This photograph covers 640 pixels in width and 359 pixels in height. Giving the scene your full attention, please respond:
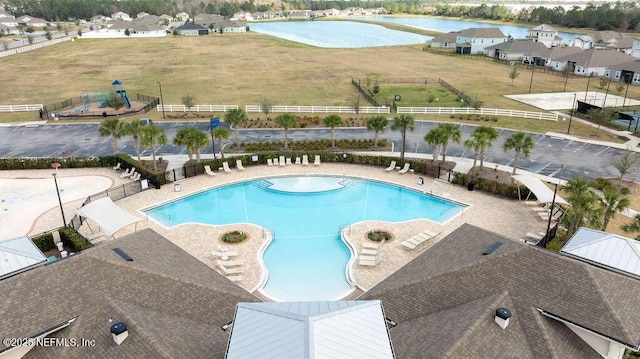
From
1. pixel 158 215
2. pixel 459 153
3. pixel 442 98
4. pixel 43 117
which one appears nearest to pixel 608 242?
pixel 459 153

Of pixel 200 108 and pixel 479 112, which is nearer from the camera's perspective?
pixel 479 112

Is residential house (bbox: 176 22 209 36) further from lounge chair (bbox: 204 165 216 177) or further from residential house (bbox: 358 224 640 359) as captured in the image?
residential house (bbox: 358 224 640 359)

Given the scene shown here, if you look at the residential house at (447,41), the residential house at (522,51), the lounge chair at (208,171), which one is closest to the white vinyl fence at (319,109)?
the lounge chair at (208,171)

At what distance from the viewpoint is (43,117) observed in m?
57.4

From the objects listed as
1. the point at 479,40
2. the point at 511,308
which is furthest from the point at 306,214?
the point at 479,40

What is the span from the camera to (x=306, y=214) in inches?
1294

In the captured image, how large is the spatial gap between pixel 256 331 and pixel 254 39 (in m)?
148

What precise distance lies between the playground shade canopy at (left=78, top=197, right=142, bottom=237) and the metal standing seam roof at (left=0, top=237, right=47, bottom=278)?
511 cm

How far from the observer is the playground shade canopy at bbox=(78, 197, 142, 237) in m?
26.0

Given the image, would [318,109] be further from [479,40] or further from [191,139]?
[479,40]

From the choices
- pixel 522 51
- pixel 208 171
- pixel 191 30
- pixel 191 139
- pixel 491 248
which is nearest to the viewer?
pixel 491 248

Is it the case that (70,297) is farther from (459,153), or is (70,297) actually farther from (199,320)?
(459,153)

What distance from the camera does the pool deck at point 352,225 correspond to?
82.9ft

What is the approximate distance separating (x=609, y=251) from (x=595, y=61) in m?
83.7
